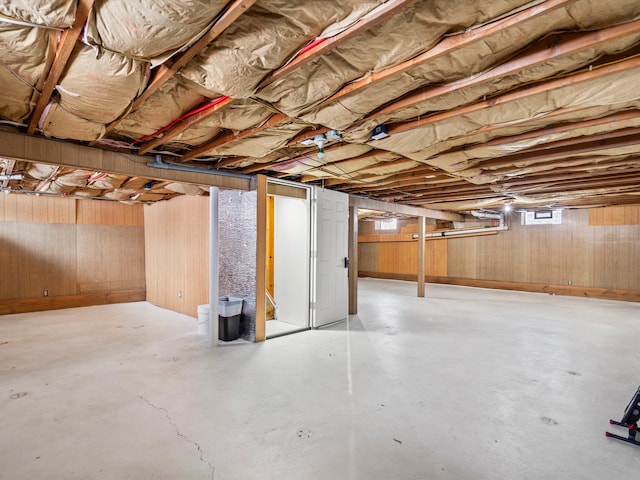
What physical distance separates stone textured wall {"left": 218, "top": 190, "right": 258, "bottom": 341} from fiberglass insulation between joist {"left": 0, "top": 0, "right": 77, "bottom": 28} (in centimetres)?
290

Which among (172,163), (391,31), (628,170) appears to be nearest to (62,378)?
(172,163)

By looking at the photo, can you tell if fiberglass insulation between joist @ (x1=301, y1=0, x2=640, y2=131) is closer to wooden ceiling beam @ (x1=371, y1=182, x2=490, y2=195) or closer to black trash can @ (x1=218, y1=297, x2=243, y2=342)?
black trash can @ (x1=218, y1=297, x2=243, y2=342)

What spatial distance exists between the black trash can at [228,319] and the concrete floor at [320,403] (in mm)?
219

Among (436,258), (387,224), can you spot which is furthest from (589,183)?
(387,224)

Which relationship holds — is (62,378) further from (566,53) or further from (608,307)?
(608,307)

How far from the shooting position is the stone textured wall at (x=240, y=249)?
4203 millimetres

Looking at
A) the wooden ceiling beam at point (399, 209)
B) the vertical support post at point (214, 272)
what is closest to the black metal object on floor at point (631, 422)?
the vertical support post at point (214, 272)

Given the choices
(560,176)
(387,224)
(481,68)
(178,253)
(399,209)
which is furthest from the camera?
(387,224)

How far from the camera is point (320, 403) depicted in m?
2.62

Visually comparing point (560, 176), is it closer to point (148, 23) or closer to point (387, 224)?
point (148, 23)

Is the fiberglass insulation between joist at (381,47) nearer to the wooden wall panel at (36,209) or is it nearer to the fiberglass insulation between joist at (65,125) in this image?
the fiberglass insulation between joist at (65,125)

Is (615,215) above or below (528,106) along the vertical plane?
below

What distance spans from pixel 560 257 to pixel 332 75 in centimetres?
898

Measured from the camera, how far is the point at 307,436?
2.17 meters
